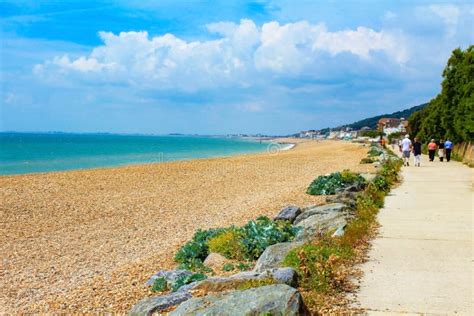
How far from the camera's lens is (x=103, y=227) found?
12.2 m

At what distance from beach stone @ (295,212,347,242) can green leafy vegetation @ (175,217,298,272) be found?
0.75 feet

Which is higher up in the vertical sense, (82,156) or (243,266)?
(243,266)

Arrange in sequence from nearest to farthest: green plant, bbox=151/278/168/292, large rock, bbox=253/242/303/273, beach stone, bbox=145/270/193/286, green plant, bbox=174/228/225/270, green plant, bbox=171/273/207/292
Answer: green plant, bbox=171/273/207/292
green plant, bbox=151/278/168/292
beach stone, bbox=145/270/193/286
large rock, bbox=253/242/303/273
green plant, bbox=174/228/225/270

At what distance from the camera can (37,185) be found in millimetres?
21062

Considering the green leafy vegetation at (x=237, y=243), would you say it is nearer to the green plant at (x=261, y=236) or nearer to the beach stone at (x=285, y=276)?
the green plant at (x=261, y=236)

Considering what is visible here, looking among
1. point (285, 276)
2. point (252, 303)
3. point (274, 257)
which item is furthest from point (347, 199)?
point (252, 303)

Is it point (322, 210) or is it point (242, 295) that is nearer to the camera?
point (242, 295)

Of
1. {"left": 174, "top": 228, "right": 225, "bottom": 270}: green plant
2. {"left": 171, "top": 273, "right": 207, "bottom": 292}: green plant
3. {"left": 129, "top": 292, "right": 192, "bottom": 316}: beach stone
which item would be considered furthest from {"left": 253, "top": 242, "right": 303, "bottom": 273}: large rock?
{"left": 174, "top": 228, "right": 225, "bottom": 270}: green plant

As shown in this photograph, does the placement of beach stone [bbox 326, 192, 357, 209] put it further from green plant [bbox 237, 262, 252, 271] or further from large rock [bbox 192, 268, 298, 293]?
large rock [bbox 192, 268, 298, 293]

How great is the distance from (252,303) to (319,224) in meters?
4.69

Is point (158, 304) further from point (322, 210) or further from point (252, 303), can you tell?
point (322, 210)

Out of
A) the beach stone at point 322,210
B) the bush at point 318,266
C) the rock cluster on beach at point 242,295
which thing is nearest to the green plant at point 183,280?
the rock cluster on beach at point 242,295

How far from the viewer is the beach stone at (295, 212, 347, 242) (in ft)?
26.5

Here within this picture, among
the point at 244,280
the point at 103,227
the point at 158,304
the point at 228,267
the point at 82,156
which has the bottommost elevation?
the point at 82,156
